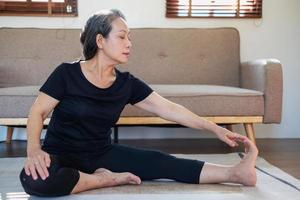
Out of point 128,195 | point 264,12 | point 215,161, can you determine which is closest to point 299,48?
point 264,12

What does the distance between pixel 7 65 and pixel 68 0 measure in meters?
0.66

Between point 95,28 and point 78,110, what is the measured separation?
310mm

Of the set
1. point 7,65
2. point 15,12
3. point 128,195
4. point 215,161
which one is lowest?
point 215,161

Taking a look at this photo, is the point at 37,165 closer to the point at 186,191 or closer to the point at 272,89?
the point at 186,191

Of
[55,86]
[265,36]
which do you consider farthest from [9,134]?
[265,36]

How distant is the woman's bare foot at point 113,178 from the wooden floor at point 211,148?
0.89m

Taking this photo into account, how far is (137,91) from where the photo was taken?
1.68 meters

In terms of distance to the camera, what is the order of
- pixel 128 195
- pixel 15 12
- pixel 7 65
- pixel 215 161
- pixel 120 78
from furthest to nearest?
pixel 15 12 → pixel 7 65 → pixel 215 161 → pixel 120 78 → pixel 128 195

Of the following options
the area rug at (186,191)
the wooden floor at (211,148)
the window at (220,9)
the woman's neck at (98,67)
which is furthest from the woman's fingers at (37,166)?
the window at (220,9)

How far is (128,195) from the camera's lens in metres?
1.49

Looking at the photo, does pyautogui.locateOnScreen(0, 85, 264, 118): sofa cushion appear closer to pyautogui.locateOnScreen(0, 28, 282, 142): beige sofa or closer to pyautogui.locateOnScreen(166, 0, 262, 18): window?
pyautogui.locateOnScreen(0, 28, 282, 142): beige sofa

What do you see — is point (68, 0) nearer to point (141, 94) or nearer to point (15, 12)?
Result: point (15, 12)

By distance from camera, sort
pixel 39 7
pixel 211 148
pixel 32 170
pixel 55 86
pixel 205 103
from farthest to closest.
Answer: pixel 39 7 < pixel 211 148 < pixel 205 103 < pixel 55 86 < pixel 32 170

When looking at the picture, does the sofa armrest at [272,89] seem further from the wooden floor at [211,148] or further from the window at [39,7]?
the window at [39,7]
